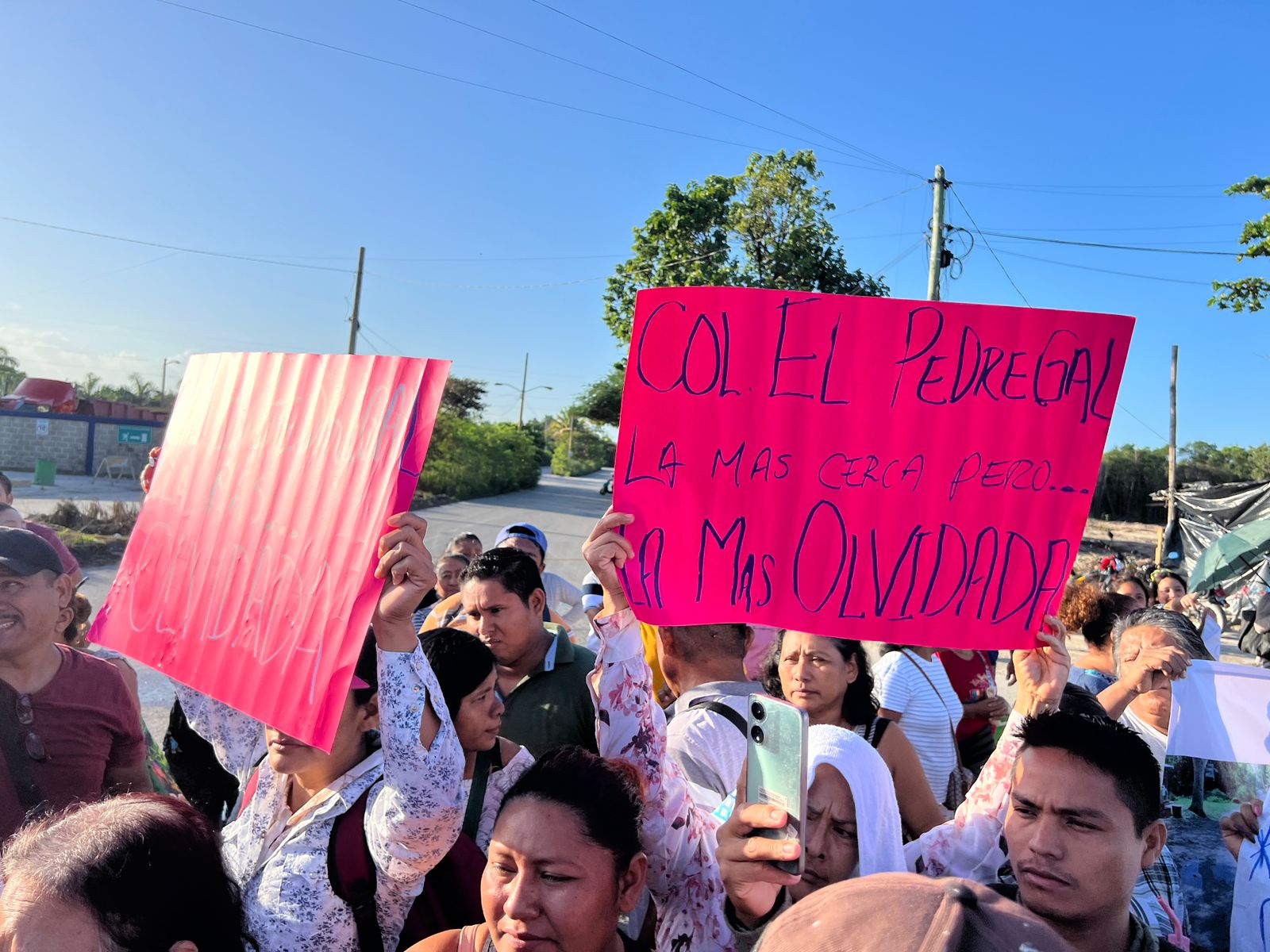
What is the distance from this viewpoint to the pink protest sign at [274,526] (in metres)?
1.78

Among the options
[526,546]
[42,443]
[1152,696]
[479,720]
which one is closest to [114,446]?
[42,443]

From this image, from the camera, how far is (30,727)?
2.38 m

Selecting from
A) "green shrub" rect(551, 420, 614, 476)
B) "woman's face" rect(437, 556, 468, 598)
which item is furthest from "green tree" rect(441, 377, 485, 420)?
"woman's face" rect(437, 556, 468, 598)

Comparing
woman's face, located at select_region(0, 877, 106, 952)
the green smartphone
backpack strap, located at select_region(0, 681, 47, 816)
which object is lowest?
backpack strap, located at select_region(0, 681, 47, 816)

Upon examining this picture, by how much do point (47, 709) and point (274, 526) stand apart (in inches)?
39.8

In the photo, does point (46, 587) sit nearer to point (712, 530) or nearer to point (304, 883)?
point (304, 883)

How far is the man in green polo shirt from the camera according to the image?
3.01m

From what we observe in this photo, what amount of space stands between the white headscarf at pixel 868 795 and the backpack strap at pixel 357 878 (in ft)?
3.07

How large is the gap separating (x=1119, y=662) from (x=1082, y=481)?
160 cm

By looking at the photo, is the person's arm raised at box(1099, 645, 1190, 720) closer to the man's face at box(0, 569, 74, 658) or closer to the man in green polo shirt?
the man in green polo shirt

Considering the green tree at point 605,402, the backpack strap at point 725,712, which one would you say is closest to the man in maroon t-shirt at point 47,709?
the backpack strap at point 725,712

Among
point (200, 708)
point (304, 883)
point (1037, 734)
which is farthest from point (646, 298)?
point (200, 708)

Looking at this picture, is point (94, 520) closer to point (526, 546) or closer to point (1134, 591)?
point (526, 546)

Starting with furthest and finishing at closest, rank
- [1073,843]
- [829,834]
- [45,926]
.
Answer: [829,834] < [1073,843] < [45,926]
